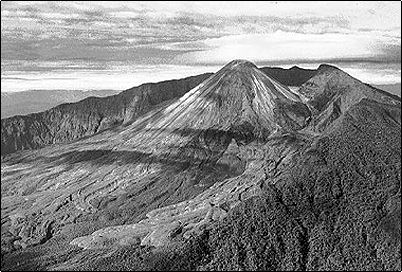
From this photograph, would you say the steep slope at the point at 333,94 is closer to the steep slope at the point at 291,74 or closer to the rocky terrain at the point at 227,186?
the rocky terrain at the point at 227,186

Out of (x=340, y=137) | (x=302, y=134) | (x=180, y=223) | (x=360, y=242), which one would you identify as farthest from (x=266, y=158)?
(x=360, y=242)

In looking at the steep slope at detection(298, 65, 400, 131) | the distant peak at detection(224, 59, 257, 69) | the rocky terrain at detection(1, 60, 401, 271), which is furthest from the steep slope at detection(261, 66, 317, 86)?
the distant peak at detection(224, 59, 257, 69)

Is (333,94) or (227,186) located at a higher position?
(333,94)

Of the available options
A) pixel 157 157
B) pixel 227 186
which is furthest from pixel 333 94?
pixel 227 186

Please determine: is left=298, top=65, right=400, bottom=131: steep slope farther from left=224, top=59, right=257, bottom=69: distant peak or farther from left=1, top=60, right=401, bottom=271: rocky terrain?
left=224, top=59, right=257, bottom=69: distant peak

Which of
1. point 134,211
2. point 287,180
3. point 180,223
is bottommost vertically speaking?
point 134,211

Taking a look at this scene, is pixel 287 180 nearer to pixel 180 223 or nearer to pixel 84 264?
pixel 180 223

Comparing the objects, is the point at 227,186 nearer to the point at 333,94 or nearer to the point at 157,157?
the point at 157,157
